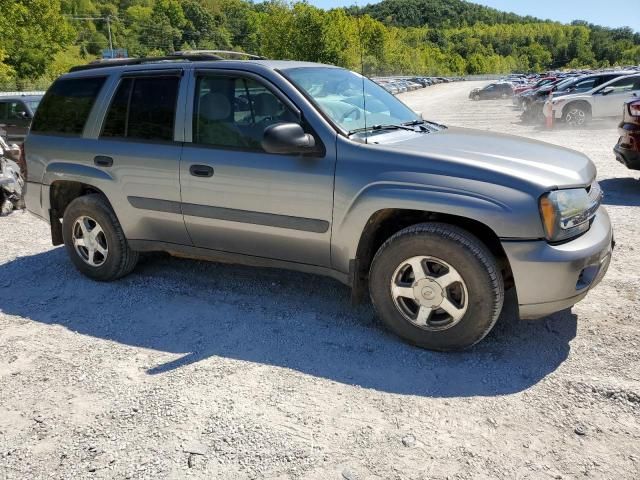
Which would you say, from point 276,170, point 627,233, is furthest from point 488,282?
point 627,233

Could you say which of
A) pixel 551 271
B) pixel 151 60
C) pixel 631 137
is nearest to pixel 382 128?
pixel 551 271

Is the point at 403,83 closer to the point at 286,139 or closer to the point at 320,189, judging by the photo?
the point at 320,189

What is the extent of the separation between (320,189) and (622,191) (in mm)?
6184

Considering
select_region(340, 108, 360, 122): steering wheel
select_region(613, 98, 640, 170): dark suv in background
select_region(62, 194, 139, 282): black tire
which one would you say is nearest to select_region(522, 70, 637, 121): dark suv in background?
select_region(613, 98, 640, 170): dark suv in background

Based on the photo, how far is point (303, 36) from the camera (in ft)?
197

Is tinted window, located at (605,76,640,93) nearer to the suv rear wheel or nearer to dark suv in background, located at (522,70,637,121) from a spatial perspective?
dark suv in background, located at (522,70,637,121)

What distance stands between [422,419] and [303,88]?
2277 millimetres

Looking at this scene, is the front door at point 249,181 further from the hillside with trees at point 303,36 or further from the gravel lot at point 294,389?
the hillside with trees at point 303,36

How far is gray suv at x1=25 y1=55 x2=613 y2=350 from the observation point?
10.6 feet

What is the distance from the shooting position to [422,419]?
286 centimetres

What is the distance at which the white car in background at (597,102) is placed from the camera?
16.5m

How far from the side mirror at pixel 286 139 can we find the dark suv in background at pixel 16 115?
10466 mm

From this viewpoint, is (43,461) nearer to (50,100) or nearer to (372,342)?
(372,342)

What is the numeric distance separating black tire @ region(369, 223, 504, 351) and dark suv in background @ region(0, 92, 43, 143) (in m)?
11.0
